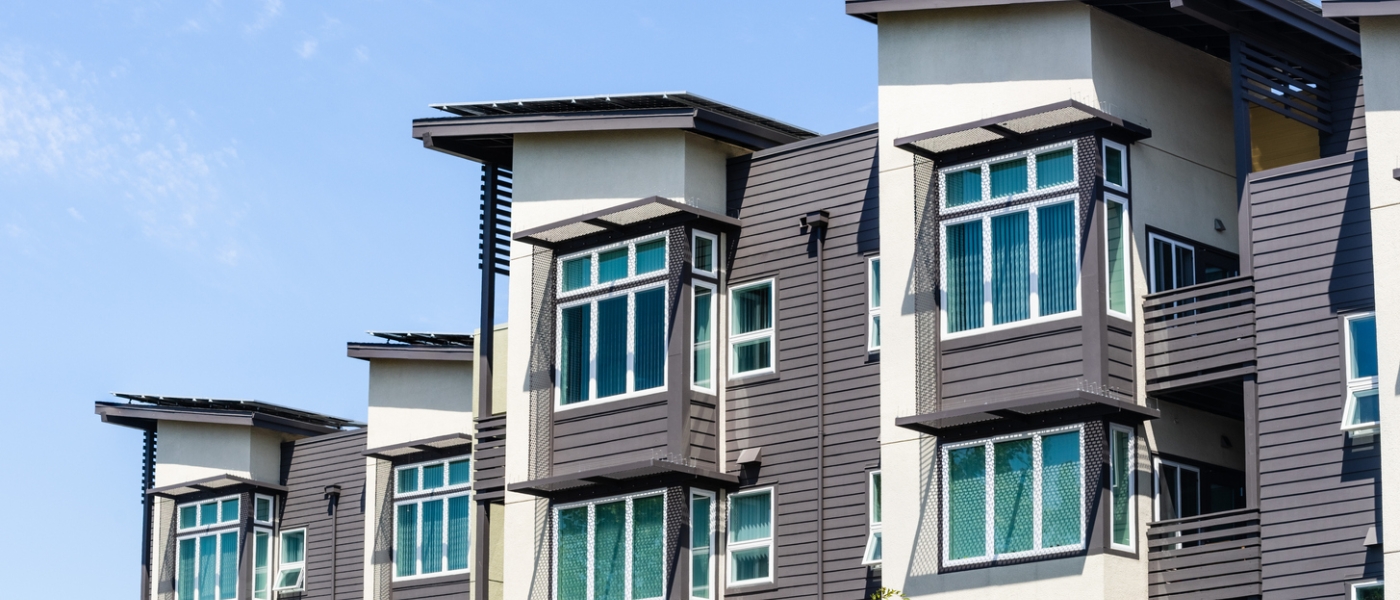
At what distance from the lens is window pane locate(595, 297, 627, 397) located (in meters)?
30.2

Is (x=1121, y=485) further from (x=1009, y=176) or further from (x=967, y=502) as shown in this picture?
(x=1009, y=176)

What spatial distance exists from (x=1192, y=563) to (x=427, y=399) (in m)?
15.9

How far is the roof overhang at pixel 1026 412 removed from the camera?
24828 millimetres

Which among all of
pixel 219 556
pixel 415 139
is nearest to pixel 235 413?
pixel 219 556

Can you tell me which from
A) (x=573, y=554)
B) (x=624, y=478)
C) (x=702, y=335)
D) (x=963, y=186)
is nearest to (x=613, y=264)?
(x=702, y=335)

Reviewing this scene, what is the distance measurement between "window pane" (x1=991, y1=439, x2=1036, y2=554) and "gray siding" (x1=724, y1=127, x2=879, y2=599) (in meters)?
2.65

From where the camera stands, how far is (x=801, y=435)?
29.2m

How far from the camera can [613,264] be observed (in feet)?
101

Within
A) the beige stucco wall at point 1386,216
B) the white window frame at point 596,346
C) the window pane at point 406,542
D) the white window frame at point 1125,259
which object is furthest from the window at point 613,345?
the beige stucco wall at point 1386,216

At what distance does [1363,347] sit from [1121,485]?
3253 millimetres

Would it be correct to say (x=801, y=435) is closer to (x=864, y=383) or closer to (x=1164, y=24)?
(x=864, y=383)

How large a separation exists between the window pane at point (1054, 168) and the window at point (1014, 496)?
297 cm

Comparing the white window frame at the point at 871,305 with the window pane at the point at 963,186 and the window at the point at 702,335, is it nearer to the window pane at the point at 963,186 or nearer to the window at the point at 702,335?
the window pane at the point at 963,186

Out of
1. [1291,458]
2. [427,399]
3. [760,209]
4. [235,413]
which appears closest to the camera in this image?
[1291,458]
